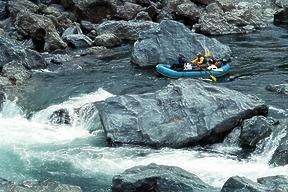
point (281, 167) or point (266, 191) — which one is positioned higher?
point (266, 191)

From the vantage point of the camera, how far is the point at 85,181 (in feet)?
39.2

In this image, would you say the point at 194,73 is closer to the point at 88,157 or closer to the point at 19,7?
the point at 88,157

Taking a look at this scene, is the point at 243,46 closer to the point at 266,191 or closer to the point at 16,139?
the point at 16,139

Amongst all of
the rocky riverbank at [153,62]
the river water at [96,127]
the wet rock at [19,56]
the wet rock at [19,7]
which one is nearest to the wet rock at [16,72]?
the rocky riverbank at [153,62]

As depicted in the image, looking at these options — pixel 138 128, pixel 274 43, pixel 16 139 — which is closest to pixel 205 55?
pixel 274 43

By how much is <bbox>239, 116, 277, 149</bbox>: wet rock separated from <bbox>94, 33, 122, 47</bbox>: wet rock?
11684 mm

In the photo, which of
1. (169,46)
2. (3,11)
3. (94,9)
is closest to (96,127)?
(169,46)

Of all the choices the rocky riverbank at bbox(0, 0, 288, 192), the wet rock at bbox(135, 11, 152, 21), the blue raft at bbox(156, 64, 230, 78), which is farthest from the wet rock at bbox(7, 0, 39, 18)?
the blue raft at bbox(156, 64, 230, 78)

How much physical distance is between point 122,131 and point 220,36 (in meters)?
12.9

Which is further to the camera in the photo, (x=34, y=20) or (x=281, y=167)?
(x=34, y=20)

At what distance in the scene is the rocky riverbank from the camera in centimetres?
1040

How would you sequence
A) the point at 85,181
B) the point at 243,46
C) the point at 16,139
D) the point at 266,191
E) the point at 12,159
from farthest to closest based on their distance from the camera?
the point at 243,46
the point at 16,139
the point at 12,159
the point at 85,181
the point at 266,191

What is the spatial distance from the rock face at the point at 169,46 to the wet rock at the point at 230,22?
3901 mm

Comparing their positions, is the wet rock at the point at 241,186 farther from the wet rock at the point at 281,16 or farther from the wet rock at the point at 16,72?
the wet rock at the point at 281,16
